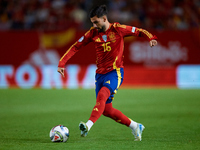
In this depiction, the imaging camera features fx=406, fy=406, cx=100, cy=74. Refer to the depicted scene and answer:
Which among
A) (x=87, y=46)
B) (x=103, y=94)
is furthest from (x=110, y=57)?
(x=87, y=46)

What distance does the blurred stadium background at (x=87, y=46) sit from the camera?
18.1 meters

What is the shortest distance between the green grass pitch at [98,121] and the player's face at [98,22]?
1812 millimetres

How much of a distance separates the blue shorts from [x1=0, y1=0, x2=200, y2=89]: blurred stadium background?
11401mm

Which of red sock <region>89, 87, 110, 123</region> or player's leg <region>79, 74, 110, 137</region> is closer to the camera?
player's leg <region>79, 74, 110, 137</region>

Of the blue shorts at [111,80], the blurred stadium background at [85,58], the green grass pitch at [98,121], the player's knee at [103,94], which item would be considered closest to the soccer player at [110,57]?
the blue shorts at [111,80]

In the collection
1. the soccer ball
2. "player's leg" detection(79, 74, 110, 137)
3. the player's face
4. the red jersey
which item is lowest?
the soccer ball

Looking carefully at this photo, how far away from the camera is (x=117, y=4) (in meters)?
20.9

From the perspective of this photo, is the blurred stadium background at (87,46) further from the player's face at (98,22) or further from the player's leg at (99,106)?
the player's leg at (99,106)

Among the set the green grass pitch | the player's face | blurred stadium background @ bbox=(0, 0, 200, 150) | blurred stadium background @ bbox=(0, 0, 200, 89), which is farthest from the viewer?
blurred stadium background @ bbox=(0, 0, 200, 89)

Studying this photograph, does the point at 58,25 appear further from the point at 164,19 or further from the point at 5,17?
the point at 164,19

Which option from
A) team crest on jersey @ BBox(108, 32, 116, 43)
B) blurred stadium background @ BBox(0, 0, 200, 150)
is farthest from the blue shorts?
blurred stadium background @ BBox(0, 0, 200, 150)

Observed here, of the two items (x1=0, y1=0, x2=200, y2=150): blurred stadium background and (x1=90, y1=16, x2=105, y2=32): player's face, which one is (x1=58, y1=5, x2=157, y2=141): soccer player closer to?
(x1=90, y1=16, x2=105, y2=32): player's face

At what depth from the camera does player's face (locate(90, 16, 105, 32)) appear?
6.36 meters

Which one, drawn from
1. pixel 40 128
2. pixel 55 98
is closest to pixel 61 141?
pixel 40 128
